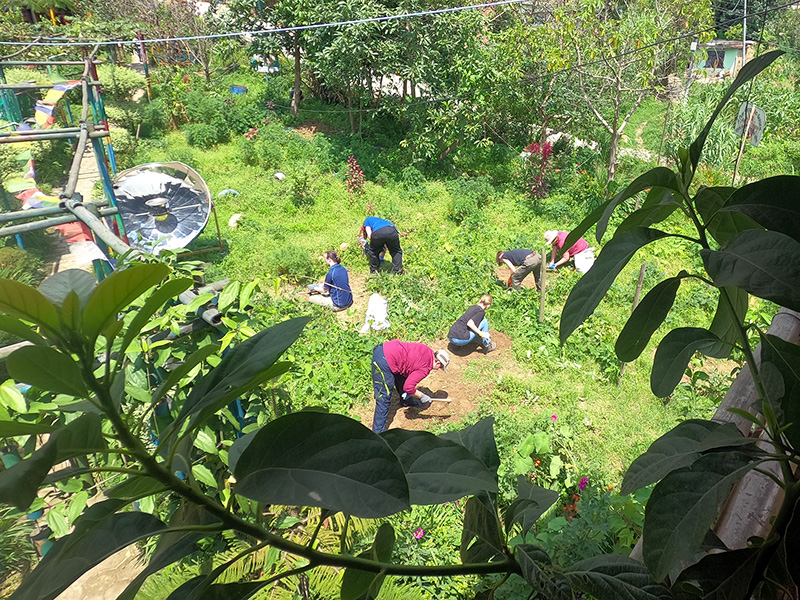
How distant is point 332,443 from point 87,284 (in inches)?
11.1

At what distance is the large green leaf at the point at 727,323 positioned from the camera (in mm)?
727

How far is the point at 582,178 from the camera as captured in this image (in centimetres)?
861

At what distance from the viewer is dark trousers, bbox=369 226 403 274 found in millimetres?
6410

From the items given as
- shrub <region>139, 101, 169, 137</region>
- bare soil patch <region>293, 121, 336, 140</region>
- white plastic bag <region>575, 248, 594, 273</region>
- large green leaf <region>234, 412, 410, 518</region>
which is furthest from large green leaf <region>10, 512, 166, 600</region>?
shrub <region>139, 101, 169, 137</region>

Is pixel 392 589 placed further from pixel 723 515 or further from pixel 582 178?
pixel 582 178

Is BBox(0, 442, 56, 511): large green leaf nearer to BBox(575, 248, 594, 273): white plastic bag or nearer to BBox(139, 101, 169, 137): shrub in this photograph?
BBox(575, 248, 594, 273): white plastic bag

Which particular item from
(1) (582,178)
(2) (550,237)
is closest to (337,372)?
(2) (550,237)

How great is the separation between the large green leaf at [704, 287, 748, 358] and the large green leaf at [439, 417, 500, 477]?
312mm

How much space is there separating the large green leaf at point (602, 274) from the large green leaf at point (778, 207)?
0.28ft

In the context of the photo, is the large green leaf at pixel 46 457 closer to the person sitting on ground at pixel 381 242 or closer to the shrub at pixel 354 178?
the person sitting on ground at pixel 381 242

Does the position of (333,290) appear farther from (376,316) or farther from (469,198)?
(469,198)

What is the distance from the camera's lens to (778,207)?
0.52 meters

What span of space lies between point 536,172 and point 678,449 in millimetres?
8289

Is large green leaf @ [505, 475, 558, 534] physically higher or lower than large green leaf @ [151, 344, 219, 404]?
lower
